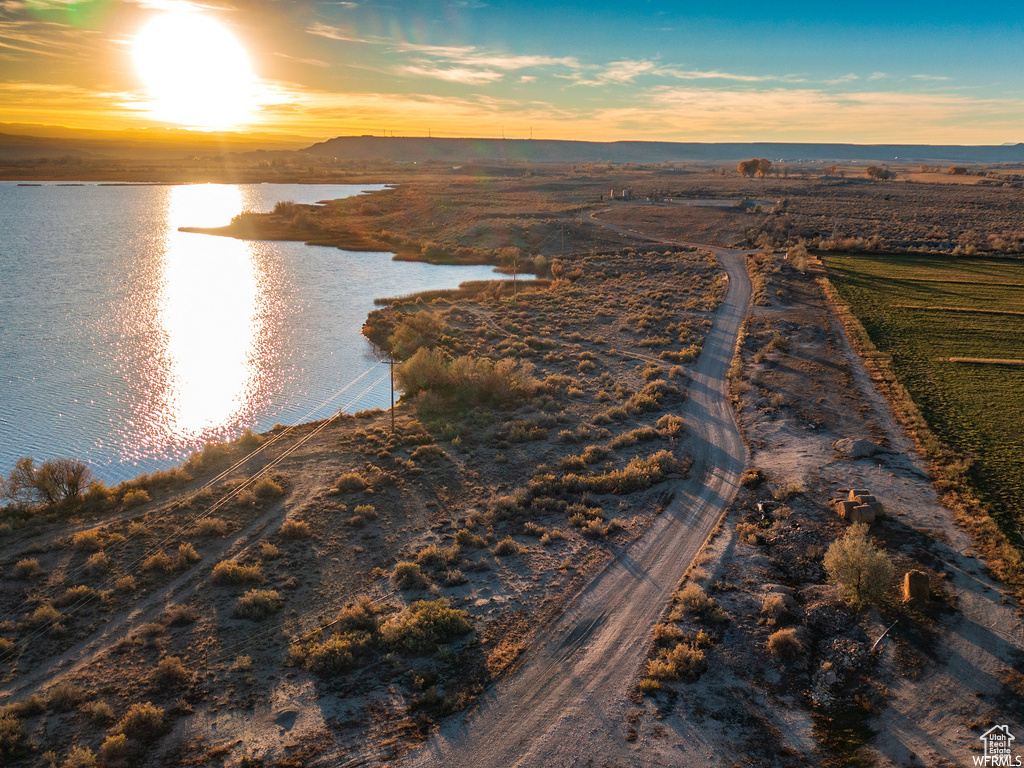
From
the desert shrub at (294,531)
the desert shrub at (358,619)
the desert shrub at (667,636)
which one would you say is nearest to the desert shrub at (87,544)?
the desert shrub at (294,531)

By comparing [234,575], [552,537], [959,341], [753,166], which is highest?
[753,166]

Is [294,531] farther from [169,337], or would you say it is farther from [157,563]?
[169,337]

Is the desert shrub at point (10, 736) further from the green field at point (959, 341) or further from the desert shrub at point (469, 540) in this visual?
the green field at point (959, 341)

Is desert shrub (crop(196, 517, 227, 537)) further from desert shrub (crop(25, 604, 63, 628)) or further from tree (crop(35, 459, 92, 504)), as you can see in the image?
tree (crop(35, 459, 92, 504))

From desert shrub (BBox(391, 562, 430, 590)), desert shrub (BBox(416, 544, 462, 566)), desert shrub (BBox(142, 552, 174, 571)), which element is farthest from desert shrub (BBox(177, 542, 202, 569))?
desert shrub (BBox(416, 544, 462, 566))

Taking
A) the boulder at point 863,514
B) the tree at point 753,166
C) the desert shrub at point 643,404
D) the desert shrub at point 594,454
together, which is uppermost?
A: the tree at point 753,166

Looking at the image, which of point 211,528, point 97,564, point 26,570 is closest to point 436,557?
point 211,528

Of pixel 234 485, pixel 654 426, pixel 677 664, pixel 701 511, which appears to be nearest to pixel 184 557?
→ pixel 234 485
